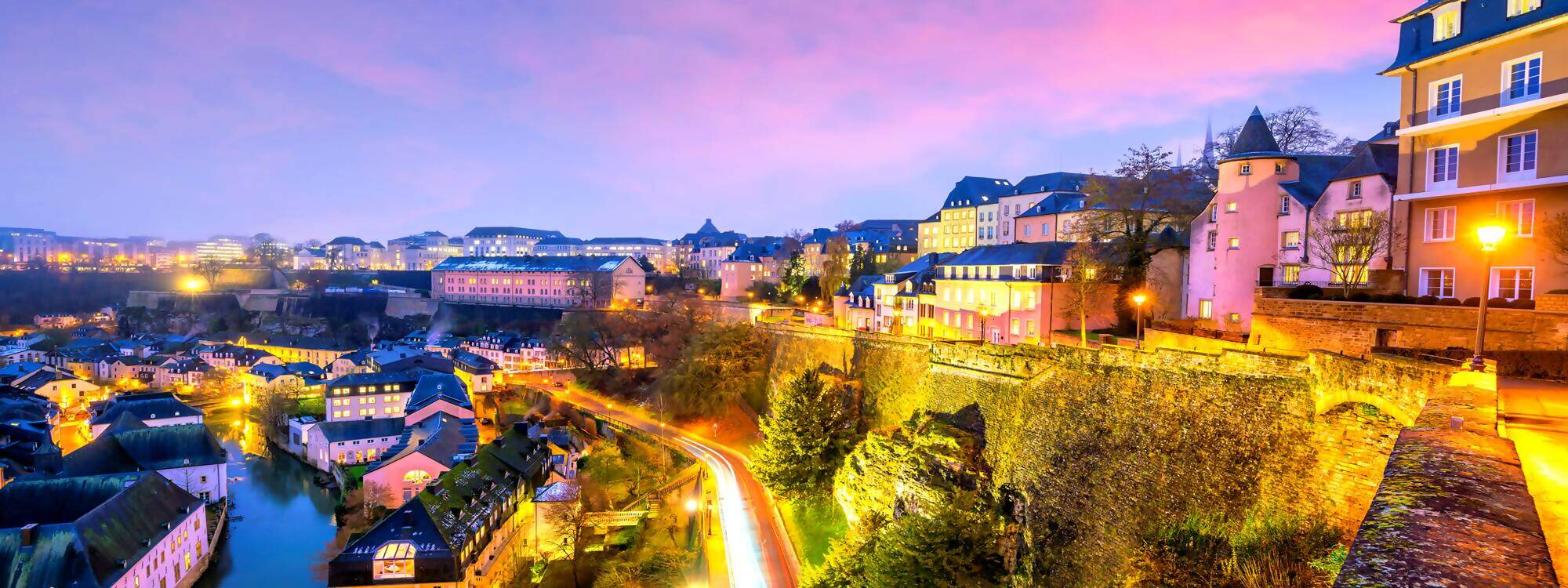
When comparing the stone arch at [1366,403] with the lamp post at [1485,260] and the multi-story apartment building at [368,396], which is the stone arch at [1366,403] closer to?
the lamp post at [1485,260]

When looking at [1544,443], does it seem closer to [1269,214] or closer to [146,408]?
[1269,214]

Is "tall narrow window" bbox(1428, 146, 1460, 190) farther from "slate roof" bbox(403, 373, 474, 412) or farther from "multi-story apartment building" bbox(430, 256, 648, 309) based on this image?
"multi-story apartment building" bbox(430, 256, 648, 309)

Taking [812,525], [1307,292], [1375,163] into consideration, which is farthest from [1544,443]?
[812,525]

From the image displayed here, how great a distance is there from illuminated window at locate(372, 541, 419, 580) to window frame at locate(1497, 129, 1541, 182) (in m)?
33.5

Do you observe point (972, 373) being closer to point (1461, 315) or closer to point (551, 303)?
point (1461, 315)

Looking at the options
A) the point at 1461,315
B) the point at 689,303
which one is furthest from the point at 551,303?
the point at 1461,315

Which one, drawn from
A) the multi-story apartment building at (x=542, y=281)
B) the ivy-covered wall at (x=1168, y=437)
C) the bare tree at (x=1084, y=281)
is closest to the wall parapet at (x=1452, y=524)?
the ivy-covered wall at (x=1168, y=437)

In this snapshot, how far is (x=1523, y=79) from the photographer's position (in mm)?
15227

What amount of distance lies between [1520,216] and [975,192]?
150ft

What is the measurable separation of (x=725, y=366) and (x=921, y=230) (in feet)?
109

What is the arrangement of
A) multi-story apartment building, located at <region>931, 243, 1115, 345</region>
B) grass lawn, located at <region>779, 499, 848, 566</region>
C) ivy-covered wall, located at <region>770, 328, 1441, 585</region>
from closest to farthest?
ivy-covered wall, located at <region>770, 328, 1441, 585</region>
grass lawn, located at <region>779, 499, 848, 566</region>
multi-story apartment building, located at <region>931, 243, 1115, 345</region>

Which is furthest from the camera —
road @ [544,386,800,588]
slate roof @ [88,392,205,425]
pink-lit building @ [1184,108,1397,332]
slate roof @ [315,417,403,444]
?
slate roof @ [88,392,205,425]

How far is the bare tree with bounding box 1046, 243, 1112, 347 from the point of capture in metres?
27.1

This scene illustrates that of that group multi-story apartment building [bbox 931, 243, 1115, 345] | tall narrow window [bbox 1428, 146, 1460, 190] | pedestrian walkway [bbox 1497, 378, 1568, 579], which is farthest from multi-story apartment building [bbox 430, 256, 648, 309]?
pedestrian walkway [bbox 1497, 378, 1568, 579]
